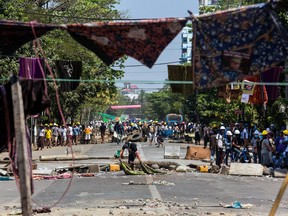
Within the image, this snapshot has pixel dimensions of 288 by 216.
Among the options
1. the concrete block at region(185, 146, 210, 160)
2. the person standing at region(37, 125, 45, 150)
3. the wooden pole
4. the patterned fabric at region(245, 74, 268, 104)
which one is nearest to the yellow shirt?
the person standing at region(37, 125, 45, 150)

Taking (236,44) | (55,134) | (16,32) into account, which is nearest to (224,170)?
(236,44)

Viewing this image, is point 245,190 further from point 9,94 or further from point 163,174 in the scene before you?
point 9,94

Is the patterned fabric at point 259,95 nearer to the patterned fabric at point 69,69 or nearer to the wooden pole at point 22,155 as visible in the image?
the patterned fabric at point 69,69

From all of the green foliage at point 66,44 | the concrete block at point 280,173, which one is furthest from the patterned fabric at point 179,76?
the green foliage at point 66,44

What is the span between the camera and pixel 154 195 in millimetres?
16234

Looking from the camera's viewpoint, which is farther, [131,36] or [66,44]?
[66,44]

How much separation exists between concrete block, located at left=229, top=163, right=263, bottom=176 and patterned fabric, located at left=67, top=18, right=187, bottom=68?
14.9 meters

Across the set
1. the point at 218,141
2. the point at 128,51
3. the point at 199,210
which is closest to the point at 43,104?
the point at 128,51

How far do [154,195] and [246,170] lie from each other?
328 inches

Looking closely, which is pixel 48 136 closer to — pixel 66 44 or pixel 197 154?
pixel 66 44

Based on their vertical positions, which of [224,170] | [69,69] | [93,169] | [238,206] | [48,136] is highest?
[69,69]

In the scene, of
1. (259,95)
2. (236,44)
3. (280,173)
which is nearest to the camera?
(236,44)

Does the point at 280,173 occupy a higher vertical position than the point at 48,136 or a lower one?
higher

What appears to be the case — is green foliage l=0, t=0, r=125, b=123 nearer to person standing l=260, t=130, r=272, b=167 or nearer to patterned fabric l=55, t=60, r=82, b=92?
patterned fabric l=55, t=60, r=82, b=92
